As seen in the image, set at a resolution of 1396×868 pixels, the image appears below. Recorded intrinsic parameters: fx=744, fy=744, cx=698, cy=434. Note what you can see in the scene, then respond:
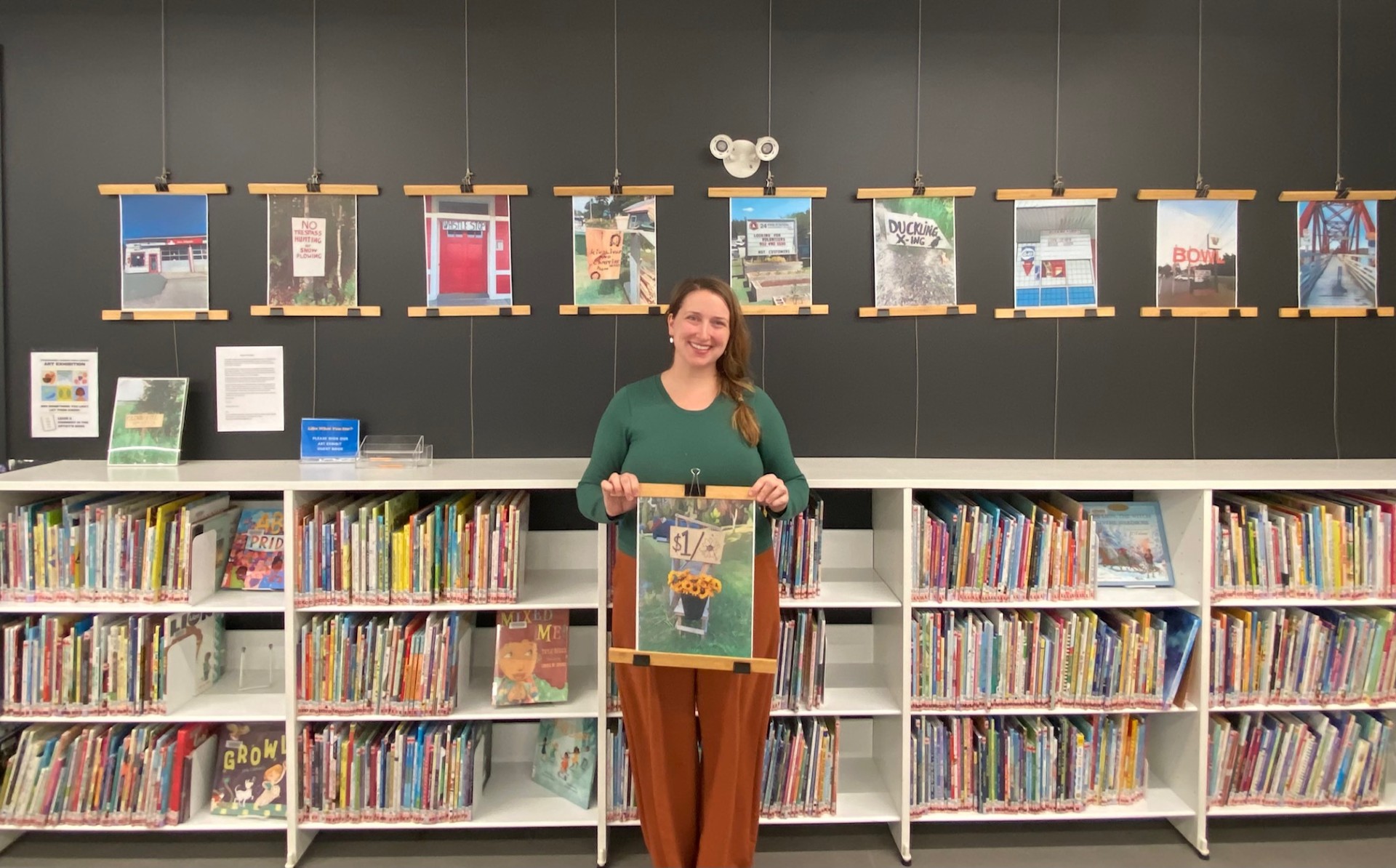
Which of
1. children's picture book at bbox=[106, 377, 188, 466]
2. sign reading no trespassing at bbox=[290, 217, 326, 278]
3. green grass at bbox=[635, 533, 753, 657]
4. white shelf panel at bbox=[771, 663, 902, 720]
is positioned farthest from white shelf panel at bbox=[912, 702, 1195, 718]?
children's picture book at bbox=[106, 377, 188, 466]

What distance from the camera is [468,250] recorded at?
2.85m

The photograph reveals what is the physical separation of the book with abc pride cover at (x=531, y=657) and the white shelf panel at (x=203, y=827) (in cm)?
86

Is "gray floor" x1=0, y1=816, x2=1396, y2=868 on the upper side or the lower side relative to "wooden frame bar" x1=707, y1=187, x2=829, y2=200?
lower

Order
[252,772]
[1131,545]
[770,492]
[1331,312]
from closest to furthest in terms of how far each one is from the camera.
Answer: [770,492] < [252,772] < [1131,545] < [1331,312]

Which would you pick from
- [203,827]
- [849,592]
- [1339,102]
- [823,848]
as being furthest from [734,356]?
[1339,102]

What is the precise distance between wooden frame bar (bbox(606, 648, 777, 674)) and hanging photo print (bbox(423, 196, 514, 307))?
1.49 metres

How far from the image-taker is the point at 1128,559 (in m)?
2.61

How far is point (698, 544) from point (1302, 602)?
6.79ft

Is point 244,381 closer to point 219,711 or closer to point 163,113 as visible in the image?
point 163,113

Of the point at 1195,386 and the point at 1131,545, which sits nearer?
the point at 1131,545

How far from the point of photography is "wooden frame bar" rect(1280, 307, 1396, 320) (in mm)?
2945

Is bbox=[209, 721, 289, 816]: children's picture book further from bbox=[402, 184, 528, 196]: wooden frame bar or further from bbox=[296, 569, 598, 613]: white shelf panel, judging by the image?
bbox=[402, 184, 528, 196]: wooden frame bar

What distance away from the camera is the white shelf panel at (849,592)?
2.43 m

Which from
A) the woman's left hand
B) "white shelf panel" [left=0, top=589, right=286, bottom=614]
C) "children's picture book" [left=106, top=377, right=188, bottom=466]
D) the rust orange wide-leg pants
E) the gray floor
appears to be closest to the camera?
the woman's left hand
